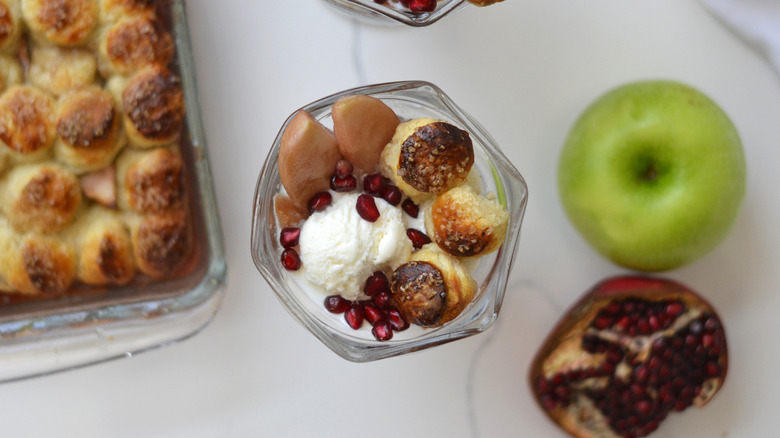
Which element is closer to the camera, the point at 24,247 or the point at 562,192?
the point at 24,247

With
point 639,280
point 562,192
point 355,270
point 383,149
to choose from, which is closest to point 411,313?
point 355,270

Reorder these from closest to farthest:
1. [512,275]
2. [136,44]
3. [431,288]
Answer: [431,288], [136,44], [512,275]

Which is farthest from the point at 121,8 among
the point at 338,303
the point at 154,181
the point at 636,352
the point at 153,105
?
the point at 636,352

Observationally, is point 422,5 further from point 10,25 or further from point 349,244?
point 10,25

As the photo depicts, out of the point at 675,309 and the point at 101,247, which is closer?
the point at 101,247

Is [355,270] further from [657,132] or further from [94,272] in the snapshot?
[657,132]

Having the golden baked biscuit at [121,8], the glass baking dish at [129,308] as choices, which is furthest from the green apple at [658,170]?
the golden baked biscuit at [121,8]
